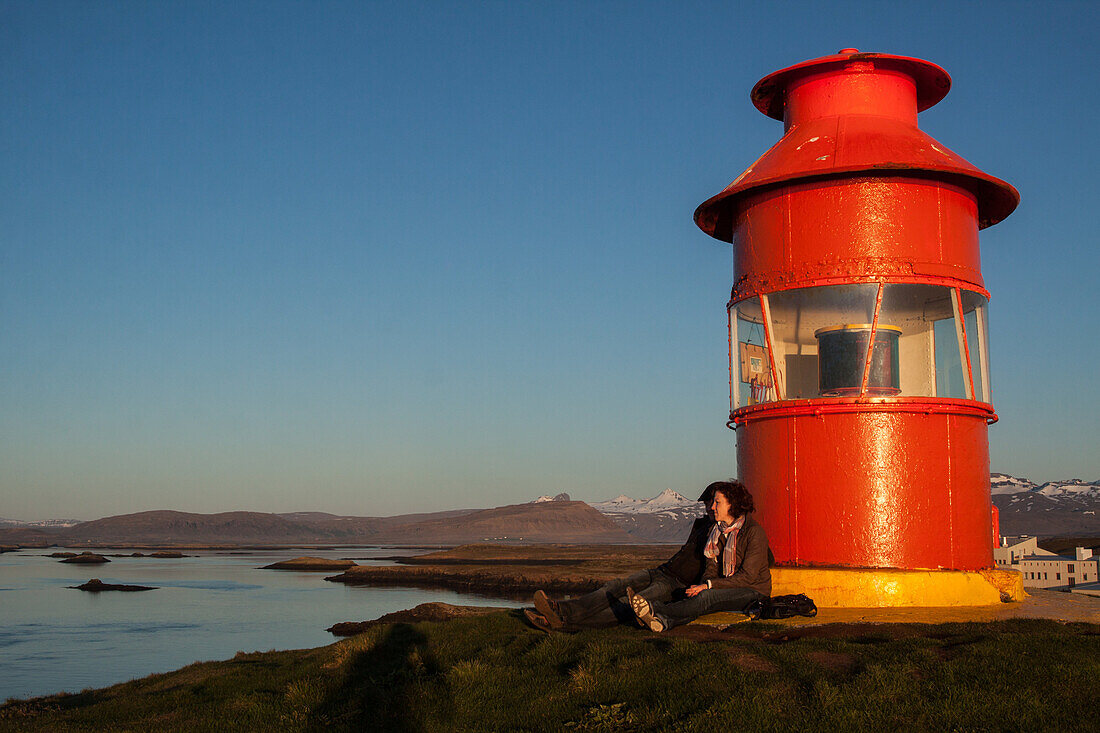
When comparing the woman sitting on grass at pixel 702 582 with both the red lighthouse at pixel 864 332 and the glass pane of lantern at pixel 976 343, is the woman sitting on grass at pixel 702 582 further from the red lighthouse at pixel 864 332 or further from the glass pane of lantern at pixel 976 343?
the glass pane of lantern at pixel 976 343

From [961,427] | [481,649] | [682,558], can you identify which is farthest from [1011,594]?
[481,649]

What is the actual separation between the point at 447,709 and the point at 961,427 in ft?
23.2

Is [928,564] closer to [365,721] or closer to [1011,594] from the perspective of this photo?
[1011,594]

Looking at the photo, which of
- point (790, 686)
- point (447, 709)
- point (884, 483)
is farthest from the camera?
point (884, 483)

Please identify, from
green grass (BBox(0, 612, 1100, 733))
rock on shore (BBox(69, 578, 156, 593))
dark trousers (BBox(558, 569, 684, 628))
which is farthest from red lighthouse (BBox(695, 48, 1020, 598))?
rock on shore (BBox(69, 578, 156, 593))

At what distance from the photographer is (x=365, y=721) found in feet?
24.8

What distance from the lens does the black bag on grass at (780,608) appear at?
9797 mm

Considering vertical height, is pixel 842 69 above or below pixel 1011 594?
above

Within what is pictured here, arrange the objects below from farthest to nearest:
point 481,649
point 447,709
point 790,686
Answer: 1. point 481,649
2. point 447,709
3. point 790,686

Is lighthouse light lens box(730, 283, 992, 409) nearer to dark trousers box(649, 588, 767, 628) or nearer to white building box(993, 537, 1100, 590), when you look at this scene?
dark trousers box(649, 588, 767, 628)

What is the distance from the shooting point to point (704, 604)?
31.9ft

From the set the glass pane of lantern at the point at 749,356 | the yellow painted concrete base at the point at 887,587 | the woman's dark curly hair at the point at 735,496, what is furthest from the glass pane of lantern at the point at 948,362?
the woman's dark curly hair at the point at 735,496

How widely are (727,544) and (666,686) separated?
10.4 feet

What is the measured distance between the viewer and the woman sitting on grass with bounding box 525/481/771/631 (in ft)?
32.0
